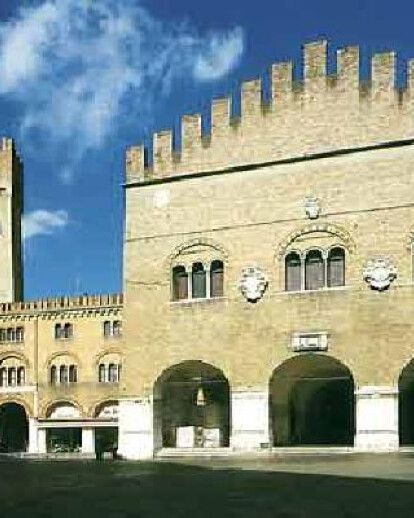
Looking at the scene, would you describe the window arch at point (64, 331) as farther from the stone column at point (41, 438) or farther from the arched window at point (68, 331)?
the stone column at point (41, 438)

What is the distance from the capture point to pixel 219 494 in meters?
13.9

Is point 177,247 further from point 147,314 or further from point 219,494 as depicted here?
point 219,494

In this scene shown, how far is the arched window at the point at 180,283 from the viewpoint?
90.3ft

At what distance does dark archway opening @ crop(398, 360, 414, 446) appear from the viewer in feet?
83.7

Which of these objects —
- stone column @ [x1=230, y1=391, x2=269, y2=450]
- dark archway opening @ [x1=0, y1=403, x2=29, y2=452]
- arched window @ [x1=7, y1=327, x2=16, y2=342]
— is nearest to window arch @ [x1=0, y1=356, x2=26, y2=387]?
arched window @ [x1=7, y1=327, x2=16, y2=342]

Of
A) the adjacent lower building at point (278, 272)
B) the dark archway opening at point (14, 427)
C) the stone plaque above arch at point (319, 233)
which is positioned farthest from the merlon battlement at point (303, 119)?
the dark archway opening at point (14, 427)

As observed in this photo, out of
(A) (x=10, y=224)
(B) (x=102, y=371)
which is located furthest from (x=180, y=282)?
(A) (x=10, y=224)

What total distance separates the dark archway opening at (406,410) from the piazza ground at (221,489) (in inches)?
135

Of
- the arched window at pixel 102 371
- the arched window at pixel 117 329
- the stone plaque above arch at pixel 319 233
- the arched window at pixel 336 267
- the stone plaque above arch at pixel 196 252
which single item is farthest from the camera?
the arched window at pixel 102 371

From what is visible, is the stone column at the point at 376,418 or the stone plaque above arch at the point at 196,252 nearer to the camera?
the stone column at the point at 376,418

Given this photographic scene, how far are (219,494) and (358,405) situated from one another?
37.2ft

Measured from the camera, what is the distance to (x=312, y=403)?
2916 centimetres

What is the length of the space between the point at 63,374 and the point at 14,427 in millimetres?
5438

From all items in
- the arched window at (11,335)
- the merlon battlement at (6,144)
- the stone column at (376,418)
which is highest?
the merlon battlement at (6,144)
